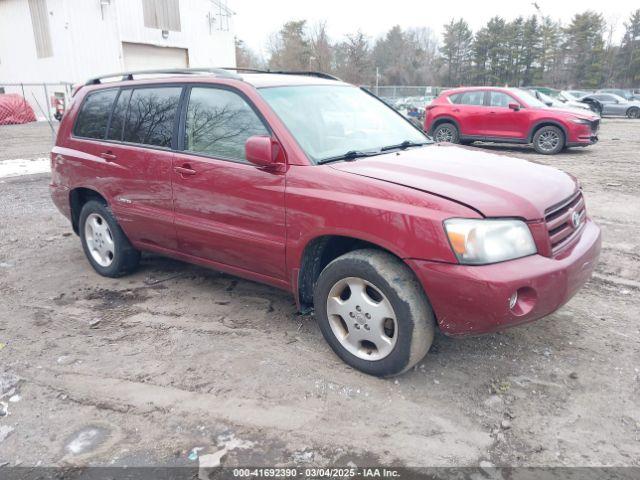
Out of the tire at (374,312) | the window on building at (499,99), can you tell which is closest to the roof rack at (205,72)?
the tire at (374,312)

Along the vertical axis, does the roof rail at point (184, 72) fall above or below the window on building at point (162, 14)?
below

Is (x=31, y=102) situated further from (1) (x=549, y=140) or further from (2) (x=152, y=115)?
(2) (x=152, y=115)

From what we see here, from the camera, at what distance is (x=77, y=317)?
404cm

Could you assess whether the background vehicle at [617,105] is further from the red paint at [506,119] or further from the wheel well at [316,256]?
the wheel well at [316,256]

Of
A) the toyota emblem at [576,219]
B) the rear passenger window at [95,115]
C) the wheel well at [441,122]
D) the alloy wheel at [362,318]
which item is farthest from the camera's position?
the wheel well at [441,122]

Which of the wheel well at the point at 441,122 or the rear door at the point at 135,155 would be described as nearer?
the rear door at the point at 135,155

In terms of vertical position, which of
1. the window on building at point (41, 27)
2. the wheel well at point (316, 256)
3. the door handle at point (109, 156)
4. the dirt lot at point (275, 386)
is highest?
the window on building at point (41, 27)

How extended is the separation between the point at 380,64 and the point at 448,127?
60328mm

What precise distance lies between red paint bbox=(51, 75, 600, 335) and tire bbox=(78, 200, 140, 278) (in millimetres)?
→ 178

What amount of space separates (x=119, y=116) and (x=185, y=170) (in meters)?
1.15

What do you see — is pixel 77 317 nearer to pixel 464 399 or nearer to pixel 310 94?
pixel 310 94

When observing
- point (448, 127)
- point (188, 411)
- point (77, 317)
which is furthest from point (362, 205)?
point (448, 127)

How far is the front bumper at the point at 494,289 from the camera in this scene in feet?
8.37

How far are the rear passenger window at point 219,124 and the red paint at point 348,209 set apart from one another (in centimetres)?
8
